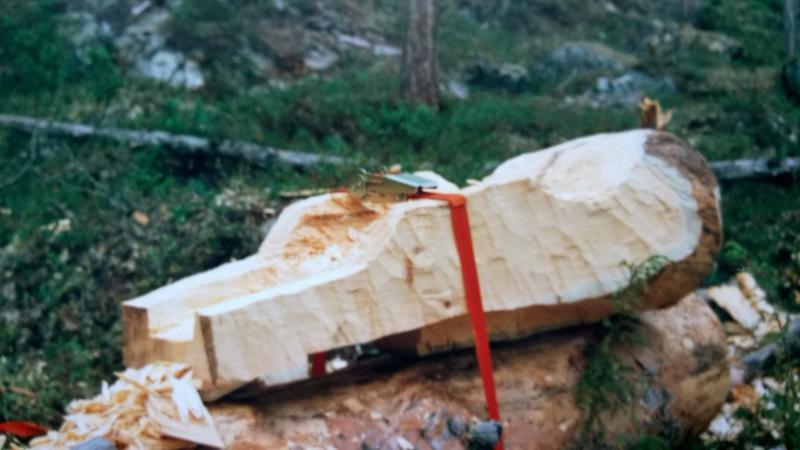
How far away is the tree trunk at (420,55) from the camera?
865cm

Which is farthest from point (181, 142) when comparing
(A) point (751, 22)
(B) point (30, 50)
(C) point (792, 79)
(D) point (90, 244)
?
(A) point (751, 22)

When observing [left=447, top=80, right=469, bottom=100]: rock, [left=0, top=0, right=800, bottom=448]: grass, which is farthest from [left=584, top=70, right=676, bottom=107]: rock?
[left=447, top=80, right=469, bottom=100]: rock

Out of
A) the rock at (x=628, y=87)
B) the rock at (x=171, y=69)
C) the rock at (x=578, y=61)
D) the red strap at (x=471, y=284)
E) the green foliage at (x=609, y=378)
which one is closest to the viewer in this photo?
the red strap at (x=471, y=284)

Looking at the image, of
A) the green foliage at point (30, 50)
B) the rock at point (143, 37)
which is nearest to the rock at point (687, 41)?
the rock at point (143, 37)

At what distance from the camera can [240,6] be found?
11430 mm

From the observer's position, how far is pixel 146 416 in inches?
99.0

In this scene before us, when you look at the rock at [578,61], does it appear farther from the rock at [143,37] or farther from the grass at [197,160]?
the rock at [143,37]

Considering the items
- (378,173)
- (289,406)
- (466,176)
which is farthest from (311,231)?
(466,176)

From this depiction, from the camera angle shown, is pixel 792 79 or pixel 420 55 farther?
pixel 420 55

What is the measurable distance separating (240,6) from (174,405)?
32.2 ft

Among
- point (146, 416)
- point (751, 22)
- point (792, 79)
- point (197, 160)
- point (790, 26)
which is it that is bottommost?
point (751, 22)

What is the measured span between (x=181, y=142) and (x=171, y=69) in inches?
130

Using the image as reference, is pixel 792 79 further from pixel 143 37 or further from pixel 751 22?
pixel 143 37

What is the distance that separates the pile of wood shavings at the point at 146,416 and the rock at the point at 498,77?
9570 mm
